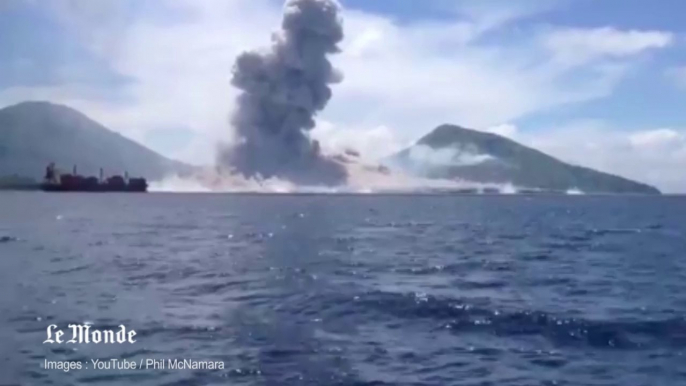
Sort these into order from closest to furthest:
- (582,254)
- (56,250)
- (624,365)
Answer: (624,365), (56,250), (582,254)

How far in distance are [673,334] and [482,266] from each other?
13001 mm

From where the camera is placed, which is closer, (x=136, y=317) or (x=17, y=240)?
(x=136, y=317)

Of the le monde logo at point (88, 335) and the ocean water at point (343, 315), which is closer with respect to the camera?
the le monde logo at point (88, 335)

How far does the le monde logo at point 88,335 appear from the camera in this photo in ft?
40.8

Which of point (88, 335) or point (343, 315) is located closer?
point (88, 335)

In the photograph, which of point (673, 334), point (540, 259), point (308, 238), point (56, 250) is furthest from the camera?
point (308, 238)

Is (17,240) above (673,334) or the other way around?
above

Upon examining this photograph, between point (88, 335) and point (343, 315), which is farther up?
point (88, 335)

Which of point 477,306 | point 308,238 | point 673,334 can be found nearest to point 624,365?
point 673,334

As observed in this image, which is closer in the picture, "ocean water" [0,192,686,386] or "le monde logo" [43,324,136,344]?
"le monde logo" [43,324,136,344]

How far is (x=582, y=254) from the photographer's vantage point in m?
37.7

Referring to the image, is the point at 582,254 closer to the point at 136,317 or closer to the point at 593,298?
the point at 593,298

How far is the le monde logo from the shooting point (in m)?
12.4

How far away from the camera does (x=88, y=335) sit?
12.9 m
